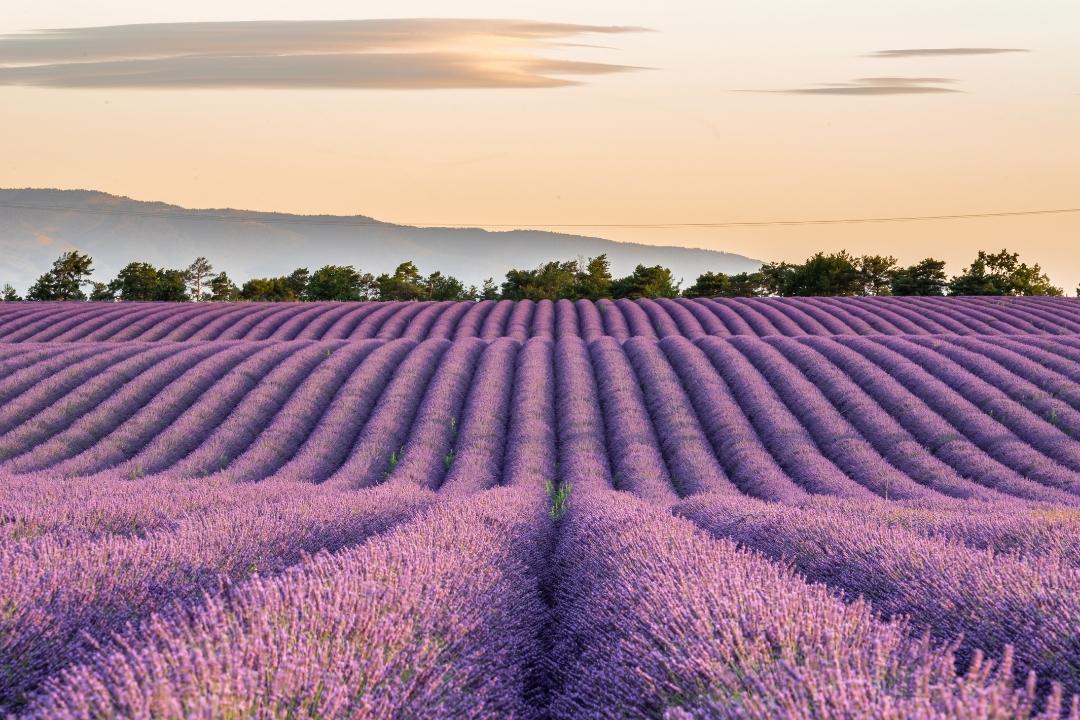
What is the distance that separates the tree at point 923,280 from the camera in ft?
238

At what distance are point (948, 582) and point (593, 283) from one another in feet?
228

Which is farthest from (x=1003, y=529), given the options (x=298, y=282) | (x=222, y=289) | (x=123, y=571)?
(x=222, y=289)

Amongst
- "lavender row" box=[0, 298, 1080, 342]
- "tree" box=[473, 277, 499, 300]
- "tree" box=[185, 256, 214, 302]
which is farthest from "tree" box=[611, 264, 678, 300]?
"tree" box=[185, 256, 214, 302]

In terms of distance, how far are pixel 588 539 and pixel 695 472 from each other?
337 inches

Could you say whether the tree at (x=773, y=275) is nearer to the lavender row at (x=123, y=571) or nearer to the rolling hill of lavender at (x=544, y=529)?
the rolling hill of lavender at (x=544, y=529)

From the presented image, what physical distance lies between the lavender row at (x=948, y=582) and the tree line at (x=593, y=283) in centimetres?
6287

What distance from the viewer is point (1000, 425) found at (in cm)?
1752

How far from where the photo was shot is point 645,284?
2835 inches

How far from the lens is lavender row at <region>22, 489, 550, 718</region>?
2.92m

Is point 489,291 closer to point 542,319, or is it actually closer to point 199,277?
point 199,277

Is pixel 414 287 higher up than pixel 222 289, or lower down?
higher up

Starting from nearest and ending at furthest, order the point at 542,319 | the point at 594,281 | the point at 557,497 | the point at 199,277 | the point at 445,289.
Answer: the point at 557,497 → the point at 542,319 → the point at 594,281 → the point at 445,289 → the point at 199,277

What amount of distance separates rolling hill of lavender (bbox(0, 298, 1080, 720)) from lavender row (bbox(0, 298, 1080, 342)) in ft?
30.5

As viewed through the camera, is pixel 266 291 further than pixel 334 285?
Yes
